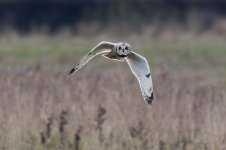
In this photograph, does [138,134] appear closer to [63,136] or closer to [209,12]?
[63,136]

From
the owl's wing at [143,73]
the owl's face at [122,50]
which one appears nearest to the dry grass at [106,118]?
the owl's wing at [143,73]

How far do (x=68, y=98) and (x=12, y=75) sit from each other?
1.86m

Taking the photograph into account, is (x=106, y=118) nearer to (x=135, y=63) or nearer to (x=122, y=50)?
(x=135, y=63)

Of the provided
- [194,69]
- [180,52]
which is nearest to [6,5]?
[180,52]

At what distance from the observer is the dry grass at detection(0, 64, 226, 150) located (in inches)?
364

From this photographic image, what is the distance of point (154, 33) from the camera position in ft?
82.1

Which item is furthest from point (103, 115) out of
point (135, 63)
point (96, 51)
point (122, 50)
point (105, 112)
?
point (122, 50)

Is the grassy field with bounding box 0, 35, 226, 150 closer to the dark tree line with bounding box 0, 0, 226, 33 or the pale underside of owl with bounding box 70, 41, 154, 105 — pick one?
the pale underside of owl with bounding box 70, 41, 154, 105

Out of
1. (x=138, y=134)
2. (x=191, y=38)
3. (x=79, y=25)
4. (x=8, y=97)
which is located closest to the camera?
(x=138, y=134)

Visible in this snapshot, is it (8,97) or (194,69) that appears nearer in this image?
(8,97)

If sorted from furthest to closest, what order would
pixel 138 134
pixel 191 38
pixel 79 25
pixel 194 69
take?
1. pixel 79 25
2. pixel 191 38
3. pixel 194 69
4. pixel 138 134

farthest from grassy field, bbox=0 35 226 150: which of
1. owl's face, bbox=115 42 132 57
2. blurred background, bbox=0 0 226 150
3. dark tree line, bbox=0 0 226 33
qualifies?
dark tree line, bbox=0 0 226 33

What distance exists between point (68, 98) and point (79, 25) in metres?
17.3

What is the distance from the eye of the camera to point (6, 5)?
3081 cm
